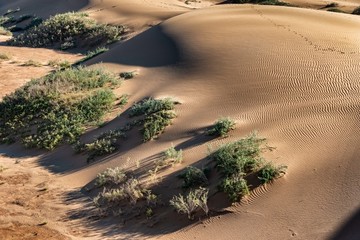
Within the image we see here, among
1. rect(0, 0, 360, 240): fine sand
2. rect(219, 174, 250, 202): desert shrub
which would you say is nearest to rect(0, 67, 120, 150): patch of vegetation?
rect(0, 0, 360, 240): fine sand

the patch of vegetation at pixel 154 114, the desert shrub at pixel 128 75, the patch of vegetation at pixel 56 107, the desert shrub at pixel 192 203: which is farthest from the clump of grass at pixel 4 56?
the desert shrub at pixel 192 203

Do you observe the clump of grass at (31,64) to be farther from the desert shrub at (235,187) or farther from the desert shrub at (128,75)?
the desert shrub at (235,187)

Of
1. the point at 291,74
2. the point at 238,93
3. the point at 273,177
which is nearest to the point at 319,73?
the point at 291,74

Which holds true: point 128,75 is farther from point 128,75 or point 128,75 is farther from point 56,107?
point 56,107

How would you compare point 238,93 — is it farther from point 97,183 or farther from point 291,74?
point 97,183

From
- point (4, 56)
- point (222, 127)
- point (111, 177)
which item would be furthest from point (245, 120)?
point (4, 56)

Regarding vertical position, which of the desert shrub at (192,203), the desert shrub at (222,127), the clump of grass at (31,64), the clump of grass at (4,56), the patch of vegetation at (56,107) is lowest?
the clump of grass at (31,64)
